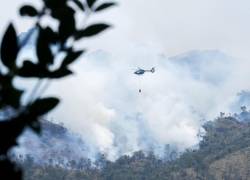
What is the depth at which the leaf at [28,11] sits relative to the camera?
1539 mm

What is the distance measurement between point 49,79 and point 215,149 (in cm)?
19455

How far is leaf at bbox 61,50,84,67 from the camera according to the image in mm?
1521

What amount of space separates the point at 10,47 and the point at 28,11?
140 millimetres

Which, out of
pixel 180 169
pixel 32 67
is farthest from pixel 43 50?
pixel 180 169

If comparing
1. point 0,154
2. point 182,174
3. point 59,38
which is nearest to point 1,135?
point 0,154

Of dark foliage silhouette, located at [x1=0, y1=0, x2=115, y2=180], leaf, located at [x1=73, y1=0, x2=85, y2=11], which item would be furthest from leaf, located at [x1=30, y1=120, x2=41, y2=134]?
leaf, located at [x1=73, y1=0, x2=85, y2=11]

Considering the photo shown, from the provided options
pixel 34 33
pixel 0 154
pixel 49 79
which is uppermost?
pixel 34 33

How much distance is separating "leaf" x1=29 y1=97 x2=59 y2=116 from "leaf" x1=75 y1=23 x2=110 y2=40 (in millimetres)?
184

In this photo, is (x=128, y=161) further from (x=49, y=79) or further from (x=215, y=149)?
(x=49, y=79)

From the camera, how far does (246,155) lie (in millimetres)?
175875

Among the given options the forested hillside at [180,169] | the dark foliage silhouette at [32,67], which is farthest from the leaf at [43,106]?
the forested hillside at [180,169]

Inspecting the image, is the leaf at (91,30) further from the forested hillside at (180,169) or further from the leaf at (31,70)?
the forested hillside at (180,169)

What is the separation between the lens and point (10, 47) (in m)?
1.46

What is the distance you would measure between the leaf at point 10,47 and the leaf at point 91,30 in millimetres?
177
